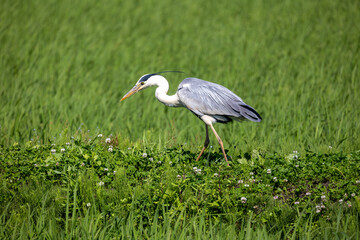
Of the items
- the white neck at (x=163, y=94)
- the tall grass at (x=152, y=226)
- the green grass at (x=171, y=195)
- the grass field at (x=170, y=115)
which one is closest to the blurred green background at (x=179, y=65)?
the grass field at (x=170, y=115)

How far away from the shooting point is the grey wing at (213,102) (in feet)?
16.6

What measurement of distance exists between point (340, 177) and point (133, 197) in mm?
2223

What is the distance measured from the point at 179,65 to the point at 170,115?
108 inches

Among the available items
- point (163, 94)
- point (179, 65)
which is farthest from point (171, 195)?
point (179, 65)

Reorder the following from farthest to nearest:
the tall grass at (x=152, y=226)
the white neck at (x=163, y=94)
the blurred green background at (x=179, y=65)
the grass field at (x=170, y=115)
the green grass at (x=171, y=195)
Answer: the blurred green background at (x=179, y=65)
the white neck at (x=163, y=94)
the grass field at (x=170, y=115)
the green grass at (x=171, y=195)
the tall grass at (x=152, y=226)

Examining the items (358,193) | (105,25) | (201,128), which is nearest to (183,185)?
(358,193)

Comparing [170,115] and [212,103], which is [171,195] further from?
[170,115]

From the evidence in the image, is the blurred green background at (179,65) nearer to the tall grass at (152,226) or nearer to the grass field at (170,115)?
the grass field at (170,115)

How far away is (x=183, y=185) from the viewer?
4.30 metres

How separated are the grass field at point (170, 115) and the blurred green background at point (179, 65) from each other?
39 mm

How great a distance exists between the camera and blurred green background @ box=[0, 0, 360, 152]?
641 cm

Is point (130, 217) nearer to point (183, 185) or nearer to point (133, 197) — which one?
point (133, 197)

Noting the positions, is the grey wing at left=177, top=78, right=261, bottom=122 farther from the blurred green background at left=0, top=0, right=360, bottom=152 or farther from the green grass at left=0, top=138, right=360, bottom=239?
the blurred green background at left=0, top=0, right=360, bottom=152

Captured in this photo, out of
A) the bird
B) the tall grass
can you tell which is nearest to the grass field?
the tall grass
